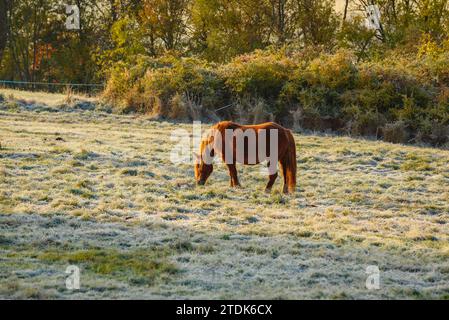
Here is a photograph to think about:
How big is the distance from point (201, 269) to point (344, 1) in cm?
3099

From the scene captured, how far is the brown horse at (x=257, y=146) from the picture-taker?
11.4 metres

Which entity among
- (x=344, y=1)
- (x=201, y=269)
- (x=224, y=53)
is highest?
(x=344, y=1)

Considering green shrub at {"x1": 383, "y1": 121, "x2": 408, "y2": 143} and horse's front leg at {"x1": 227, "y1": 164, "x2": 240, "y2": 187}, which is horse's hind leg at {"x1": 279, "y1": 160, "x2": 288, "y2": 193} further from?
green shrub at {"x1": 383, "y1": 121, "x2": 408, "y2": 143}

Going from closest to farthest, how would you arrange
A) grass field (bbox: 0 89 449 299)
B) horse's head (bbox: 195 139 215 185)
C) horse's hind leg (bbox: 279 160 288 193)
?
grass field (bbox: 0 89 449 299), horse's hind leg (bbox: 279 160 288 193), horse's head (bbox: 195 139 215 185)

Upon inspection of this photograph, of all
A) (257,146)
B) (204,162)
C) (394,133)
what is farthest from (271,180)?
(394,133)

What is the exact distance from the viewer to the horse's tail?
37.8 feet

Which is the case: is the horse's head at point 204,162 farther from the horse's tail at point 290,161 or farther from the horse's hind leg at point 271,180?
the horse's tail at point 290,161

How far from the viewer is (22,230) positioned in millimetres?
8672

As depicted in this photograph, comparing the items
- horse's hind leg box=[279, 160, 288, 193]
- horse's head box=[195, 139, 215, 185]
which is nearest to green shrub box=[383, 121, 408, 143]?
horse's hind leg box=[279, 160, 288, 193]

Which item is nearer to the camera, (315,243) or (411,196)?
(315,243)

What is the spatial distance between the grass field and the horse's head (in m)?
0.22

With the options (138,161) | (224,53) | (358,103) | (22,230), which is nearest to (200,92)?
(358,103)

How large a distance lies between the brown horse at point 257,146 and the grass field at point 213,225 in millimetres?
484

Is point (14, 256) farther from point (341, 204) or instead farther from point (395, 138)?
point (395, 138)
